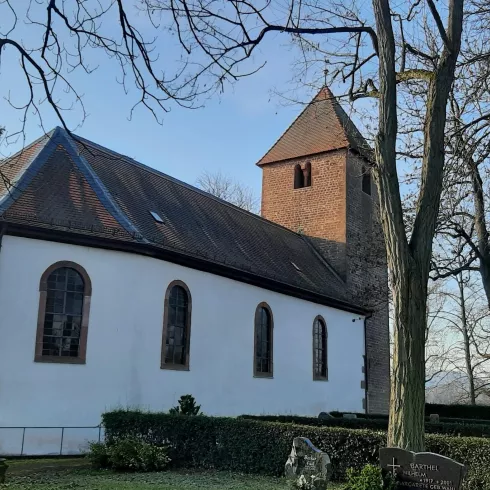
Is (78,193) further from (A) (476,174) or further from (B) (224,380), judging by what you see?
(A) (476,174)

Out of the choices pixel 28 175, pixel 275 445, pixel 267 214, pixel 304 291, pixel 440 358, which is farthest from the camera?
pixel 440 358

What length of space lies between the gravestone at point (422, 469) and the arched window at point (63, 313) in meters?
8.32

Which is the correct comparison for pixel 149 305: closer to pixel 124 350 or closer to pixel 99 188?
pixel 124 350

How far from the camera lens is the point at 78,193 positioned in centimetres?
1470

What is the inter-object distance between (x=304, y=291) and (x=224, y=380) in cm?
494

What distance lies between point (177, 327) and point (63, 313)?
316cm

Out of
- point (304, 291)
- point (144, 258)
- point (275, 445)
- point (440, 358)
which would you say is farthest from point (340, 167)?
point (440, 358)

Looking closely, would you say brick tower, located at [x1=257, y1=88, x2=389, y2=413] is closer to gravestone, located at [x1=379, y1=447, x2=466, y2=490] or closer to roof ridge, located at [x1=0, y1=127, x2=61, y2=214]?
roof ridge, located at [x1=0, y1=127, x2=61, y2=214]

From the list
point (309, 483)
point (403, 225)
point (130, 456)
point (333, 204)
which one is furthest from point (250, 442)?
point (333, 204)

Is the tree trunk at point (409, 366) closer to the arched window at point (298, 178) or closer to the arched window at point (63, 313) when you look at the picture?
the arched window at point (63, 313)

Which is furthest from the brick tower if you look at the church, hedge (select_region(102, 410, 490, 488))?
hedge (select_region(102, 410, 490, 488))

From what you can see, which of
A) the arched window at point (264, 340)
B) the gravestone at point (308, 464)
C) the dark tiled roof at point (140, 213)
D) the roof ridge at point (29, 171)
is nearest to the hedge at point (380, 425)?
the arched window at point (264, 340)

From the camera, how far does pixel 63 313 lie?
13.3m

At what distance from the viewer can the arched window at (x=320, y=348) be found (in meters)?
21.1
